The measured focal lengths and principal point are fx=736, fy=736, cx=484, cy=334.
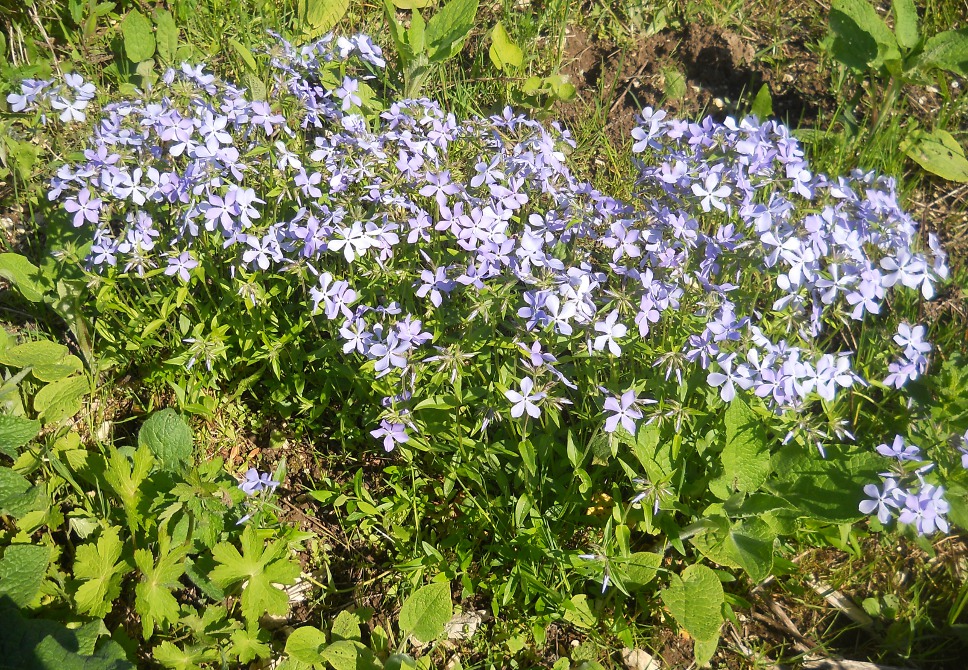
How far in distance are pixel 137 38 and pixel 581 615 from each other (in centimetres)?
374

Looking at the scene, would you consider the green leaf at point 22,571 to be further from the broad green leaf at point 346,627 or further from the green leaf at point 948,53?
the green leaf at point 948,53

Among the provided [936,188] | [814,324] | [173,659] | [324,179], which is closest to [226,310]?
[324,179]

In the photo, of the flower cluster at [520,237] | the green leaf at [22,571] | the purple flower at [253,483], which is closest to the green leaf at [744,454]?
the flower cluster at [520,237]

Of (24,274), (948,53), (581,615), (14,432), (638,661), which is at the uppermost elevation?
(948,53)

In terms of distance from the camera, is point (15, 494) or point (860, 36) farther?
point (860, 36)

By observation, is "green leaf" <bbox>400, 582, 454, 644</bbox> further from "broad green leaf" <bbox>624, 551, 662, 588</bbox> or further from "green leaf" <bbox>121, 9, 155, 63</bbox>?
"green leaf" <bbox>121, 9, 155, 63</bbox>

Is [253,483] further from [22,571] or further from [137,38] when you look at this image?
[137,38]

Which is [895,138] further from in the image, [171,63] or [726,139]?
[171,63]

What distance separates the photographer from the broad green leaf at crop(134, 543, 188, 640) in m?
2.44

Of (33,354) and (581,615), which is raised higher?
(33,354)

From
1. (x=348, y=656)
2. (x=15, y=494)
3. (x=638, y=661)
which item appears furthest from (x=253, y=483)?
(x=638, y=661)

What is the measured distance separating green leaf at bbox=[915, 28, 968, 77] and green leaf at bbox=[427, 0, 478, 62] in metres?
2.61

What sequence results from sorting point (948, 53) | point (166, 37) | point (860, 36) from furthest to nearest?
point (860, 36) → point (948, 53) → point (166, 37)

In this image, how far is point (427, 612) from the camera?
262cm
